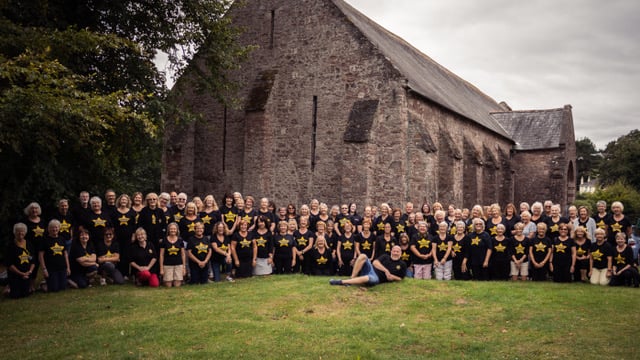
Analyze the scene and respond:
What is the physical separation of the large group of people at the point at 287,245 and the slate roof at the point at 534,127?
21.7 meters

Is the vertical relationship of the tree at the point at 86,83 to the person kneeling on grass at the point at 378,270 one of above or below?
above

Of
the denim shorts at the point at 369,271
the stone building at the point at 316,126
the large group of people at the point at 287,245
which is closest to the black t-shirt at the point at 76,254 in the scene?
the large group of people at the point at 287,245

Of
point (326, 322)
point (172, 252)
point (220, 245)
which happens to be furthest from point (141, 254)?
point (326, 322)

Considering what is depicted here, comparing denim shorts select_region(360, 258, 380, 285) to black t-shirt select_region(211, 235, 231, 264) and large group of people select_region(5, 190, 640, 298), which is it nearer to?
large group of people select_region(5, 190, 640, 298)

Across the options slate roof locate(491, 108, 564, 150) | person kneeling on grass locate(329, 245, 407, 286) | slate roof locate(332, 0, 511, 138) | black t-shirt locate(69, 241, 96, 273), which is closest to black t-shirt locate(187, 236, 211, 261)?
black t-shirt locate(69, 241, 96, 273)

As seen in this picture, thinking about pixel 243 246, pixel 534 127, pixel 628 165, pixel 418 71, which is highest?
pixel 418 71

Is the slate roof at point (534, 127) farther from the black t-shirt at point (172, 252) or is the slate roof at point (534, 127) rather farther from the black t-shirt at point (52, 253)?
the black t-shirt at point (52, 253)

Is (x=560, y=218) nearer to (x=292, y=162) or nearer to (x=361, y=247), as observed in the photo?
(x=361, y=247)

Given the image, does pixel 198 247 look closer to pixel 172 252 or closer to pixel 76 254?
pixel 172 252

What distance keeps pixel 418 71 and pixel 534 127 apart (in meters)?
12.6

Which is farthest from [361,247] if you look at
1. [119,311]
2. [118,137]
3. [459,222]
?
[118,137]

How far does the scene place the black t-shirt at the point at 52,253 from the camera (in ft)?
34.0

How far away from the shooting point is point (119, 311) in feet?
29.2

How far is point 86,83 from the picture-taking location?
44.1 ft
